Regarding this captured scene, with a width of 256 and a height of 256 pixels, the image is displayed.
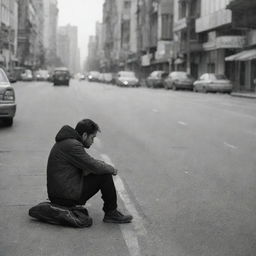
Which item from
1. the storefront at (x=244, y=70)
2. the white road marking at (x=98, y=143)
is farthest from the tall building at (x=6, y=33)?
the white road marking at (x=98, y=143)

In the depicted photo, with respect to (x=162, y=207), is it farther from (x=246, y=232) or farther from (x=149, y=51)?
(x=149, y=51)

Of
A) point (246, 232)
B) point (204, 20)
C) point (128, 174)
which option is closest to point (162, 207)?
point (246, 232)

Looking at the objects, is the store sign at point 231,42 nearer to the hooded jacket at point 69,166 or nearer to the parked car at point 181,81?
the parked car at point 181,81

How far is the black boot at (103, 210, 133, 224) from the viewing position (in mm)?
6098

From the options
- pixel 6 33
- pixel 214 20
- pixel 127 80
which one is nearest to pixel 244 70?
pixel 214 20

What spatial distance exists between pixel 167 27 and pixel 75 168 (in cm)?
8321

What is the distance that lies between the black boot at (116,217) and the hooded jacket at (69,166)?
364 mm

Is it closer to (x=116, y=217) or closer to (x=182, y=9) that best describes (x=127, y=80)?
(x=182, y=9)

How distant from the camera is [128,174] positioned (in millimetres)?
8984

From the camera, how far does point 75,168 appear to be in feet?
19.6

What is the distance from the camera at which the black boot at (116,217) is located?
20.0ft

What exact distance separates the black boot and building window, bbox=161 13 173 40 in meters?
82.6

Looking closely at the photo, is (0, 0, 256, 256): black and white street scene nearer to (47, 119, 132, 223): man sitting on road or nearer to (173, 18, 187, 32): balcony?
(47, 119, 132, 223): man sitting on road

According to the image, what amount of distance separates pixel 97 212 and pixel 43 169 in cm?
301
